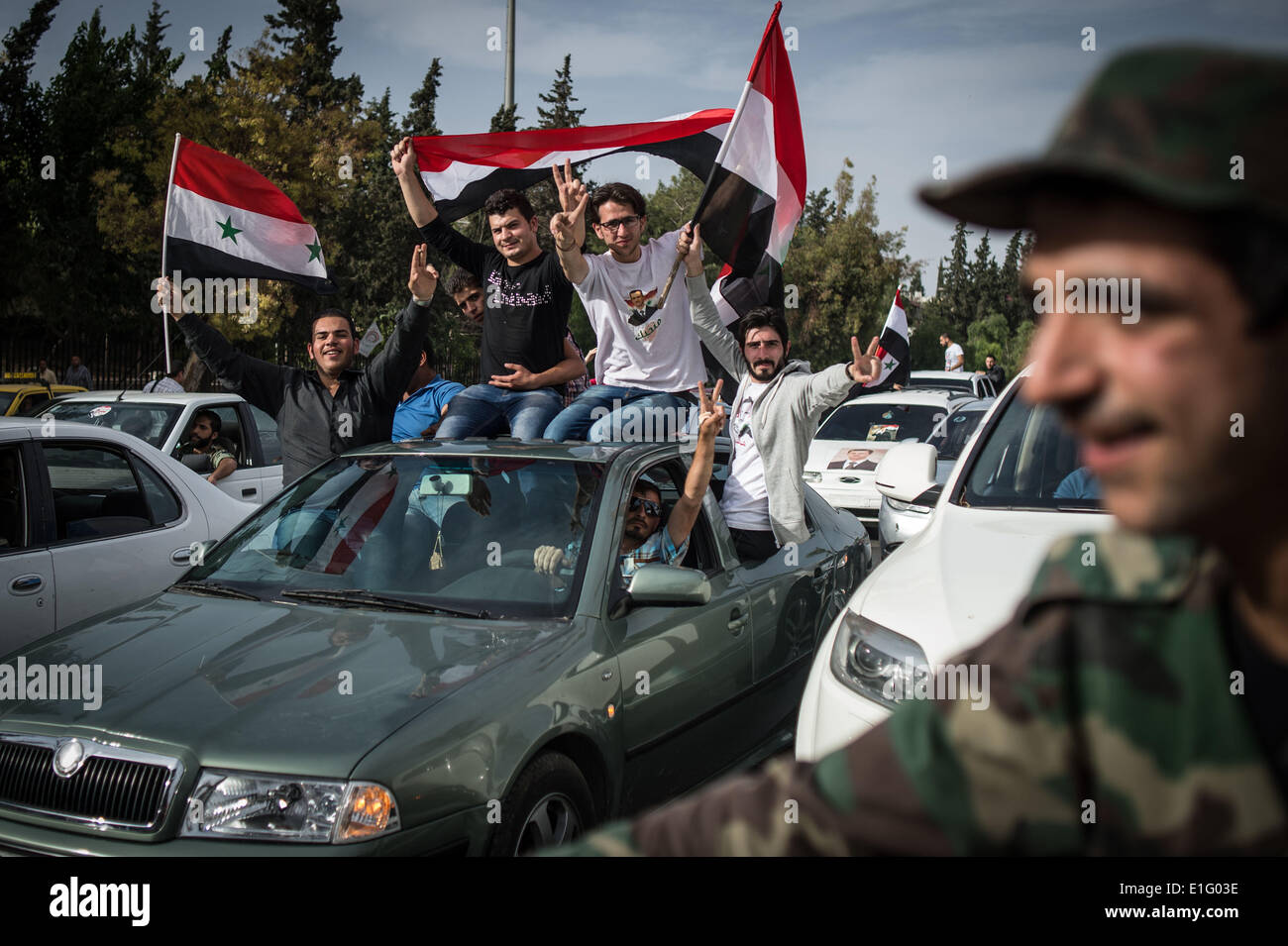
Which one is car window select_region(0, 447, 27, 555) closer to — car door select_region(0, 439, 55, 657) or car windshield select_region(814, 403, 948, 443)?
car door select_region(0, 439, 55, 657)

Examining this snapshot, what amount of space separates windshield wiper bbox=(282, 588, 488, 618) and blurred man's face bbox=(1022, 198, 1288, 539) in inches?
125

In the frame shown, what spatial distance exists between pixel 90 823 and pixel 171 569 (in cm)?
313

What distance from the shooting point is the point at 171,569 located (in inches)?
229

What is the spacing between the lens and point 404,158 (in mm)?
6551

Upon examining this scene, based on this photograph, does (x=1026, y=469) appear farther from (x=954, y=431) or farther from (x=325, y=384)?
(x=954, y=431)

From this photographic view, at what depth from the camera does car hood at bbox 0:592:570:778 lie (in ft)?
9.52

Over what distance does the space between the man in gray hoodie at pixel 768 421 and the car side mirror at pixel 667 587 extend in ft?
4.32

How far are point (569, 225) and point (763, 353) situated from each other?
1161mm

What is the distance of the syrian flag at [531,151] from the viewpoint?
7660mm

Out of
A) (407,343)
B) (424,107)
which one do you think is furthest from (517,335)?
(424,107)
